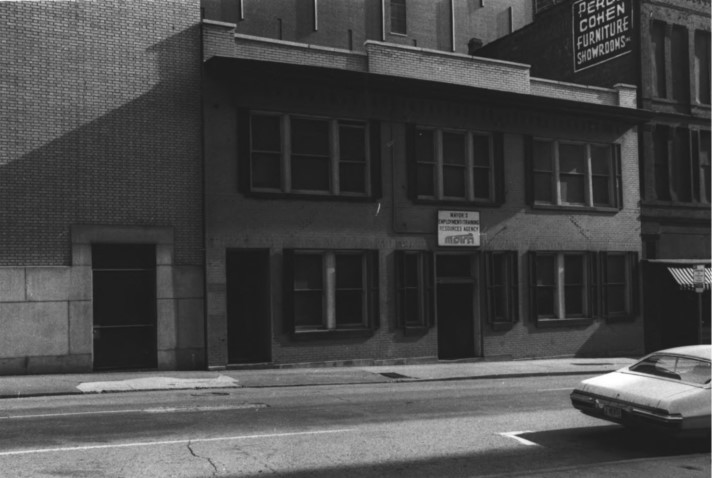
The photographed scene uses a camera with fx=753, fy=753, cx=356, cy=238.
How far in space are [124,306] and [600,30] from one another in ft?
61.4

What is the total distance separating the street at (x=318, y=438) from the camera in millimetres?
8836

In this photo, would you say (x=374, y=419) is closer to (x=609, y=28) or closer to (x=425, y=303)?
(x=425, y=303)

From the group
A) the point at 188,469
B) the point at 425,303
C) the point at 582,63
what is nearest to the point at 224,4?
the point at 582,63

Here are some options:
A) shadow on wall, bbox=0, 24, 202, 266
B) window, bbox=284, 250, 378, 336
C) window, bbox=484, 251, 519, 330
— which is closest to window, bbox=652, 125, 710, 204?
window, bbox=484, 251, 519, 330

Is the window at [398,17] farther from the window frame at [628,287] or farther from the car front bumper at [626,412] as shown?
the car front bumper at [626,412]

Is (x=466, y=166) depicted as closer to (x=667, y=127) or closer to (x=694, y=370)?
(x=667, y=127)

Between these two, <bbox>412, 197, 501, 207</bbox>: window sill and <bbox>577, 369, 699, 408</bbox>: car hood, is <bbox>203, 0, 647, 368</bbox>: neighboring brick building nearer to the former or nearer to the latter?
<bbox>412, 197, 501, 207</bbox>: window sill

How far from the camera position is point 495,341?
24.4m

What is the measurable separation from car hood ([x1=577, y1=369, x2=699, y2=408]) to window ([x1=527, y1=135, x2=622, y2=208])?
14.7 metres

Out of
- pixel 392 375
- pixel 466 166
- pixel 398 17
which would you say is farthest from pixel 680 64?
pixel 392 375

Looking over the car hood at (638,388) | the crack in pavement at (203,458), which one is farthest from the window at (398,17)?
the crack in pavement at (203,458)

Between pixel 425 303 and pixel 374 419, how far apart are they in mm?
11361

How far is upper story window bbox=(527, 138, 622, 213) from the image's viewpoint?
25766 millimetres

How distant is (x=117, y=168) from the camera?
1934cm
